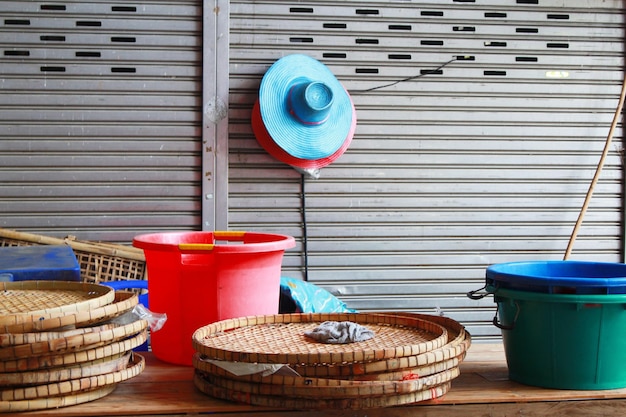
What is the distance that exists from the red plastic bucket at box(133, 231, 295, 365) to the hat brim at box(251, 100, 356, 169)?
2369mm

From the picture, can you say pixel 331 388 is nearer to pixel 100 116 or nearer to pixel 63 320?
pixel 63 320

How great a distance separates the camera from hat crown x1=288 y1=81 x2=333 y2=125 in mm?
4723

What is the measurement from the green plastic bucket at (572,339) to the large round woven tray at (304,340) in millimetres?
313

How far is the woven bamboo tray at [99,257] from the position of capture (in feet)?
A: 15.1

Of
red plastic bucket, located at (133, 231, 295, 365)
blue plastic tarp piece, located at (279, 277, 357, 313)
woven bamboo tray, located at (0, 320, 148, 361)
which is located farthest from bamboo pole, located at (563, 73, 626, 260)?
woven bamboo tray, located at (0, 320, 148, 361)

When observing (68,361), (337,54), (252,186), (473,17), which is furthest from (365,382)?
(473,17)

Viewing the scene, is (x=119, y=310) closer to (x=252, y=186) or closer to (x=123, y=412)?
(x=123, y=412)

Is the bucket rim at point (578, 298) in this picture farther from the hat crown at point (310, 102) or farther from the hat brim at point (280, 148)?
the hat brim at point (280, 148)

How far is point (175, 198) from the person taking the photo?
509cm

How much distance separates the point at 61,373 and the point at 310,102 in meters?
3.11

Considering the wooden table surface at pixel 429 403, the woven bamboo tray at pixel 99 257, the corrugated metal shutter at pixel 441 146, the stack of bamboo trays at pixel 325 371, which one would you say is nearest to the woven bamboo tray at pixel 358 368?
the stack of bamboo trays at pixel 325 371

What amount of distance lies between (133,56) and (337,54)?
62.7 inches

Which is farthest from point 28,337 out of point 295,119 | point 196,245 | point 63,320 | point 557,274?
point 295,119

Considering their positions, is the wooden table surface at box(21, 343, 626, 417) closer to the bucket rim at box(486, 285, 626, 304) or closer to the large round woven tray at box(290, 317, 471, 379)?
the large round woven tray at box(290, 317, 471, 379)
